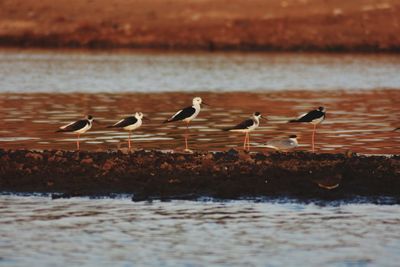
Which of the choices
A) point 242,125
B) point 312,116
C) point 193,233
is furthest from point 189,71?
point 193,233

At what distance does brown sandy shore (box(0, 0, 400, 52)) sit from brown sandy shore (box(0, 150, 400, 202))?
66132mm

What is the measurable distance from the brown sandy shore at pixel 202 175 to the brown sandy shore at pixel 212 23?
66132mm

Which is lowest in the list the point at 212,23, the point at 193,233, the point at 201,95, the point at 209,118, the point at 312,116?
the point at 193,233

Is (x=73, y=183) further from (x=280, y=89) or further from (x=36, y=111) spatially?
(x=280, y=89)

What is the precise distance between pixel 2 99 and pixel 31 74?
19626 mm

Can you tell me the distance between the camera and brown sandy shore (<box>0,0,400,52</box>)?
9000cm

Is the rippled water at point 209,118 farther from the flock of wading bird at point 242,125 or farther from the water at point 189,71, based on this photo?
the water at point 189,71

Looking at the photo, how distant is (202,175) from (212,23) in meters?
68.6

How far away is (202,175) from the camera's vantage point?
22.8 meters

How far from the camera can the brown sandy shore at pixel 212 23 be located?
9000cm

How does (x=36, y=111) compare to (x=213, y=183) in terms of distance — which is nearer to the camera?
(x=213, y=183)

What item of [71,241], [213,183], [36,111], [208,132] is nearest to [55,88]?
[36,111]

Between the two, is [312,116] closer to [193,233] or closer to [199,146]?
[199,146]

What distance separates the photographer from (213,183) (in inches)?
882
